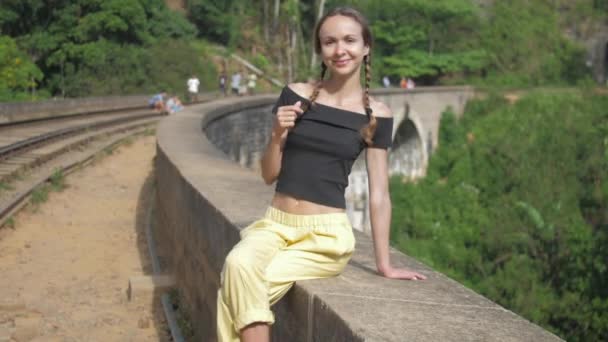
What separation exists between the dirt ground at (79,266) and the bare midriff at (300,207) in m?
2.45

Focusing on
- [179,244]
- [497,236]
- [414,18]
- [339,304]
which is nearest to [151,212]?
[179,244]

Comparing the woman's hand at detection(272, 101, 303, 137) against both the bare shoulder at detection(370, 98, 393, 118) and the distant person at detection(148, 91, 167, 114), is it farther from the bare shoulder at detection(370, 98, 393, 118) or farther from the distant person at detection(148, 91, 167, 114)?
the distant person at detection(148, 91, 167, 114)

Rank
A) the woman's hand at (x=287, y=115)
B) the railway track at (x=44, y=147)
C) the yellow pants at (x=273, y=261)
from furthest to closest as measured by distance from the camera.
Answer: the railway track at (x=44, y=147), the woman's hand at (x=287, y=115), the yellow pants at (x=273, y=261)

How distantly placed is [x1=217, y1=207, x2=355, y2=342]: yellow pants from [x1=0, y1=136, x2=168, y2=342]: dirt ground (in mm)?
2477

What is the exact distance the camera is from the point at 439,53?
5016 centimetres

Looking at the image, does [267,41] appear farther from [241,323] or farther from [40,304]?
[241,323]

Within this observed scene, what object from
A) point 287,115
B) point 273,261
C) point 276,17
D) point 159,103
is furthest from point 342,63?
point 276,17

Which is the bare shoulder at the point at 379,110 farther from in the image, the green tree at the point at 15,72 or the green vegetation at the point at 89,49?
the green vegetation at the point at 89,49

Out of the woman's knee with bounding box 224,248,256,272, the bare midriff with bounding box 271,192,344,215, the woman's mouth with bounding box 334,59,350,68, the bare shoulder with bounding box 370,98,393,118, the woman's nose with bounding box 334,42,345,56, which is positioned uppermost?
the woman's nose with bounding box 334,42,345,56

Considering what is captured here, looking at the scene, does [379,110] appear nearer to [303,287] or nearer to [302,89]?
[302,89]

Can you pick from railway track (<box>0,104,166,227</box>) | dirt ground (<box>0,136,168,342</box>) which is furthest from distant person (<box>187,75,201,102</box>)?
dirt ground (<box>0,136,168,342</box>)

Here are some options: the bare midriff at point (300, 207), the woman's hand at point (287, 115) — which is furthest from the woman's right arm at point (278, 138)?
the bare midriff at point (300, 207)

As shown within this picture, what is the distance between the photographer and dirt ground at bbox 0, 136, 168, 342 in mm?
5285

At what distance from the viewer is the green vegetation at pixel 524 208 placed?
22.3 metres
